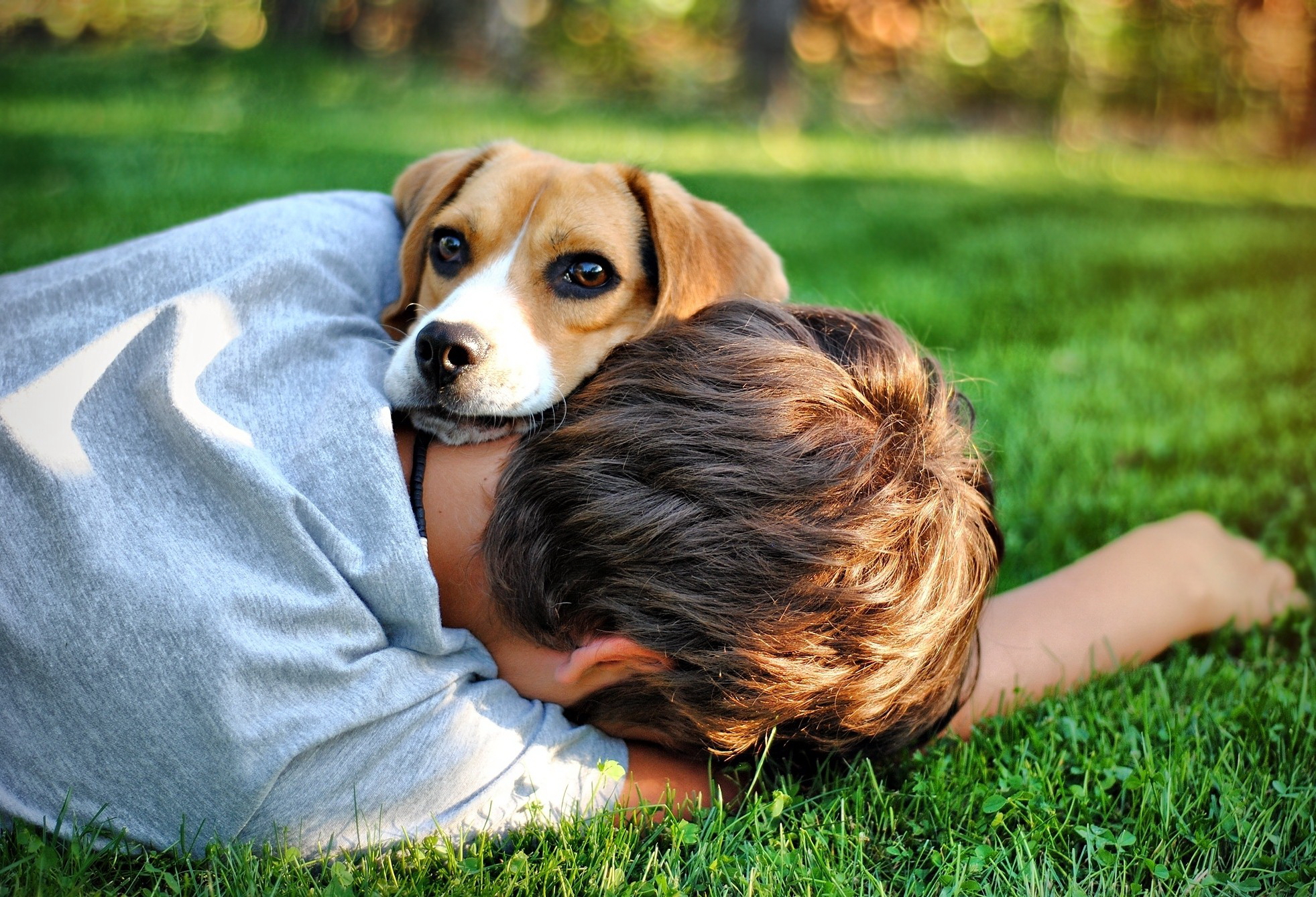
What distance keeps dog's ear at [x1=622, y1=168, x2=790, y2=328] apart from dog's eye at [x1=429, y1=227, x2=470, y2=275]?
0.56 metres

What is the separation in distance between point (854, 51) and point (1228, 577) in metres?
19.5

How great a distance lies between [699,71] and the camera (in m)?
19.4

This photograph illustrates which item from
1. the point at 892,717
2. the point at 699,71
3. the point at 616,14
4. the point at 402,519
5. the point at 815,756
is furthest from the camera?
the point at 616,14

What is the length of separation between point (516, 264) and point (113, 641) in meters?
1.47

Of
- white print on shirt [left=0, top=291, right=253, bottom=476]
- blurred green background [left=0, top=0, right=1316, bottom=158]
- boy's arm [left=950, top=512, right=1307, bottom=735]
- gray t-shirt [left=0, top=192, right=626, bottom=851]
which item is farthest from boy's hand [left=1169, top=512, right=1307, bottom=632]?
blurred green background [left=0, top=0, right=1316, bottom=158]

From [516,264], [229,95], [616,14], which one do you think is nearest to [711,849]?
[516,264]

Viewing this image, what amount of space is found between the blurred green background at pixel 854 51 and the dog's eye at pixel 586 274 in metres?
10.6

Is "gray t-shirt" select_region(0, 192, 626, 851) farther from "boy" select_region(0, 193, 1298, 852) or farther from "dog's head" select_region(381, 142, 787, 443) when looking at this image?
"dog's head" select_region(381, 142, 787, 443)

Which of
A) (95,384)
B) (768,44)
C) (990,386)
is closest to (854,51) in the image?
(768,44)

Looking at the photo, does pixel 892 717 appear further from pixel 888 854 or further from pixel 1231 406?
pixel 1231 406

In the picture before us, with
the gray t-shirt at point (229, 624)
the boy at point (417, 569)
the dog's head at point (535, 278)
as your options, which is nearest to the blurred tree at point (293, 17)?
the dog's head at point (535, 278)

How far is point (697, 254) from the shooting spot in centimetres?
297

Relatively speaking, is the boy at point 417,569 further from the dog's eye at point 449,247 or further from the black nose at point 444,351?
the dog's eye at point 449,247

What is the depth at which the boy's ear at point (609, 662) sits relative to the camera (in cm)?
224
